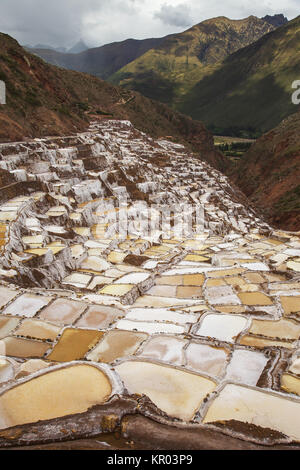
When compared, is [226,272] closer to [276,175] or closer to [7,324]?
[7,324]

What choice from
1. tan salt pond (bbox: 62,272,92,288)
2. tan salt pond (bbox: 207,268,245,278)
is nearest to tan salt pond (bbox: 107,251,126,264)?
tan salt pond (bbox: 62,272,92,288)

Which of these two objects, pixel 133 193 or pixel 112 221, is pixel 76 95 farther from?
pixel 112 221

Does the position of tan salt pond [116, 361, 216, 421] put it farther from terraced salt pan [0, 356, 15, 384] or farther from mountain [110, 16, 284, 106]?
mountain [110, 16, 284, 106]

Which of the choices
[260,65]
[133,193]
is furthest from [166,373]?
[260,65]

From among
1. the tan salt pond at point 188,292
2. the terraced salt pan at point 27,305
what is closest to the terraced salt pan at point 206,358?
the tan salt pond at point 188,292

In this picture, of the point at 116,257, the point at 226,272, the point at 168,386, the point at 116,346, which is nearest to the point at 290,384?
the point at 168,386

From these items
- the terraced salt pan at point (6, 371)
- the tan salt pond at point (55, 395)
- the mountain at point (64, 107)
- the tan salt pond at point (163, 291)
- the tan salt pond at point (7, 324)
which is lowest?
the tan salt pond at point (163, 291)

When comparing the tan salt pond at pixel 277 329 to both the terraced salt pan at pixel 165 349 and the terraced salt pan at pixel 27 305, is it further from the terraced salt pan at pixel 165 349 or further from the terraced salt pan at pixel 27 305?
the terraced salt pan at pixel 27 305
